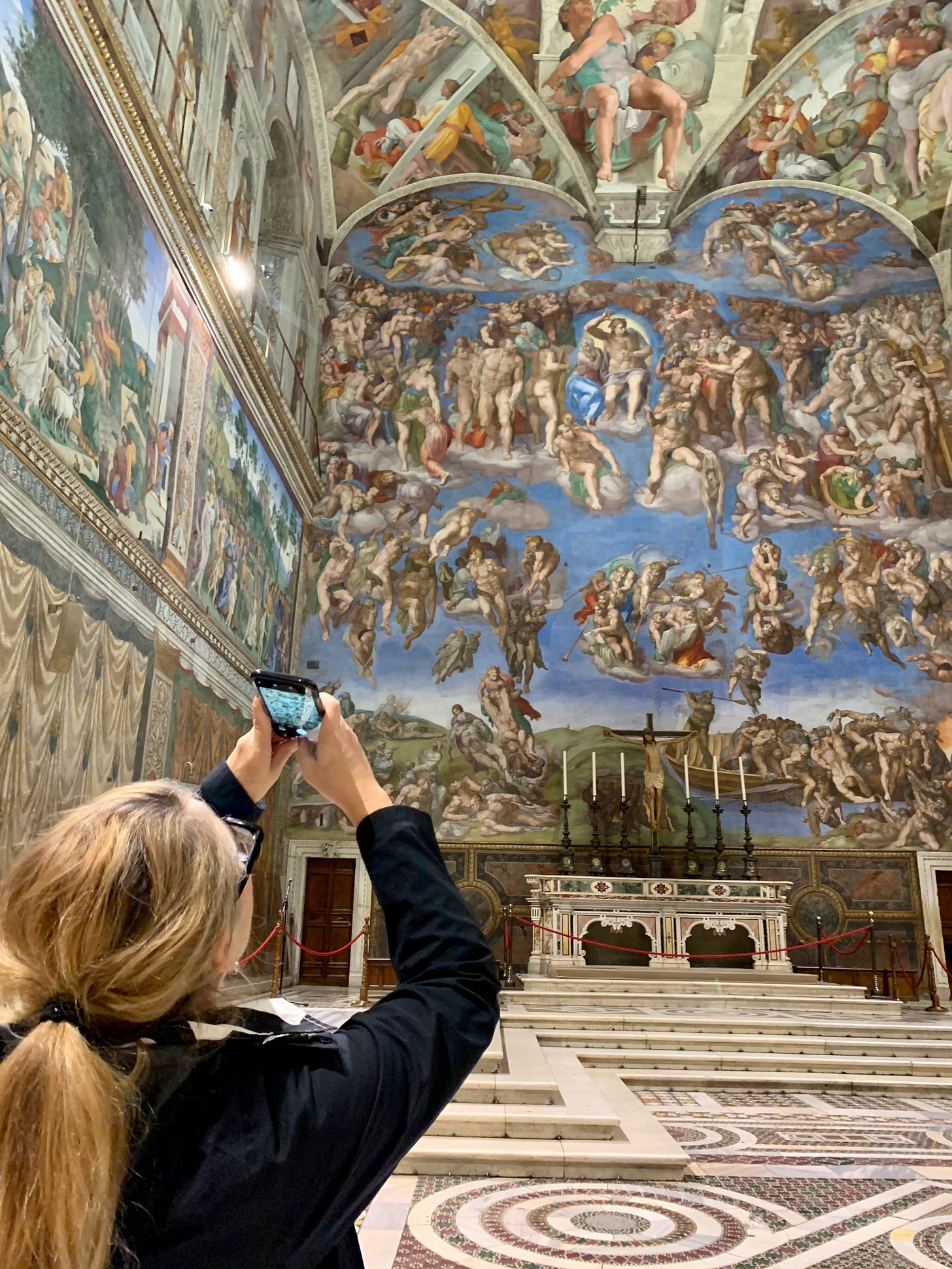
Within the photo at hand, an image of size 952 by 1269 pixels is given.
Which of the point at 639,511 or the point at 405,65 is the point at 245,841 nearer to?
the point at 639,511

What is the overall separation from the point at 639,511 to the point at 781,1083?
11.8 metres

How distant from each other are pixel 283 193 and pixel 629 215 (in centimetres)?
677

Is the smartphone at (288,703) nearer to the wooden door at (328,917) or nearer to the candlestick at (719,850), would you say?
the candlestick at (719,850)

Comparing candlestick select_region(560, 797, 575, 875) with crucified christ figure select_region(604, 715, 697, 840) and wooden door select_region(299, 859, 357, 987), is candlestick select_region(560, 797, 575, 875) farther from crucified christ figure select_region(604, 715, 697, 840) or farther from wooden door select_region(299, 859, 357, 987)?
wooden door select_region(299, 859, 357, 987)

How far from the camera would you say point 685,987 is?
1201cm

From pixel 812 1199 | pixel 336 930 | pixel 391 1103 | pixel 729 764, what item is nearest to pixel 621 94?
pixel 729 764

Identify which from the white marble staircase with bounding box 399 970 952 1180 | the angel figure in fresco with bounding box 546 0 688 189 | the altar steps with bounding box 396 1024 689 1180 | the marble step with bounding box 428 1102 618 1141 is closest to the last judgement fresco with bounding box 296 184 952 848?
the angel figure in fresco with bounding box 546 0 688 189

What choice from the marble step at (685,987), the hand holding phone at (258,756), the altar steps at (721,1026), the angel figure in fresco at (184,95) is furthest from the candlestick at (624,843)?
the hand holding phone at (258,756)

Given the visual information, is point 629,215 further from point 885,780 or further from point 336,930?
point 336,930

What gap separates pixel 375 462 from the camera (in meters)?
18.0

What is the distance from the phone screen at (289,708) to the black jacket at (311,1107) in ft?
0.67

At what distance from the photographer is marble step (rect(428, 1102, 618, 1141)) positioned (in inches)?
216

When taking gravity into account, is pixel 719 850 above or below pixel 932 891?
above

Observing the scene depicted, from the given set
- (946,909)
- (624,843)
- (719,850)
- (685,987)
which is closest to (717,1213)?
(685,987)
